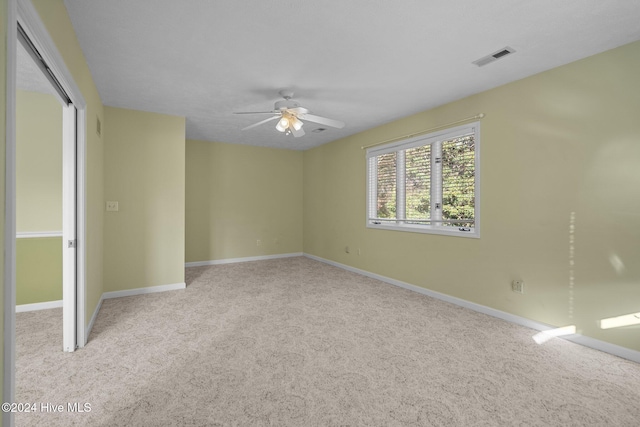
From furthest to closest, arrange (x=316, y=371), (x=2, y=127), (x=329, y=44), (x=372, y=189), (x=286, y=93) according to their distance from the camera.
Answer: (x=372, y=189) < (x=286, y=93) < (x=329, y=44) < (x=316, y=371) < (x=2, y=127)

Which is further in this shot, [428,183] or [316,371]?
[428,183]

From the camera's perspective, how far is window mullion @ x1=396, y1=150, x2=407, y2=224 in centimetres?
440

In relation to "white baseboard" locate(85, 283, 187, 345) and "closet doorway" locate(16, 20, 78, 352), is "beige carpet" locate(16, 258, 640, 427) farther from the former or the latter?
Result: "white baseboard" locate(85, 283, 187, 345)

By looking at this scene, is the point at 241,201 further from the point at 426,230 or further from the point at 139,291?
the point at 426,230

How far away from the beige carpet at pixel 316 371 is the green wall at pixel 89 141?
18.5 inches

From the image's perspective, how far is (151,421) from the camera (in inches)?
63.2

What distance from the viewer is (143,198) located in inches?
156

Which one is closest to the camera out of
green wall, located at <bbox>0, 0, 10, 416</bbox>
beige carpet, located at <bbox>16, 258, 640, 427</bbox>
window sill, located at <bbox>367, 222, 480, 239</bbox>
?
green wall, located at <bbox>0, 0, 10, 416</bbox>

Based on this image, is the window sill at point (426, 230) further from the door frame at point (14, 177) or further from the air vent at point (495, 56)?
the door frame at point (14, 177)

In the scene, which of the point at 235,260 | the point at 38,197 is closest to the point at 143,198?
the point at 38,197

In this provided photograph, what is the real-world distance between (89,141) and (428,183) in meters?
3.87

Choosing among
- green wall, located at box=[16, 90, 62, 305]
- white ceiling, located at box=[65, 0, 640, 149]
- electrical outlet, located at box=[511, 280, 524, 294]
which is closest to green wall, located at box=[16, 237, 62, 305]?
green wall, located at box=[16, 90, 62, 305]

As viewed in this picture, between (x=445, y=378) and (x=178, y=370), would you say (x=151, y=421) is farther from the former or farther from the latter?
(x=445, y=378)

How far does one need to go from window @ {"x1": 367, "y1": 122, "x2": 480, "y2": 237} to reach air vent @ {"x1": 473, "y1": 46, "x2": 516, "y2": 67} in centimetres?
86
